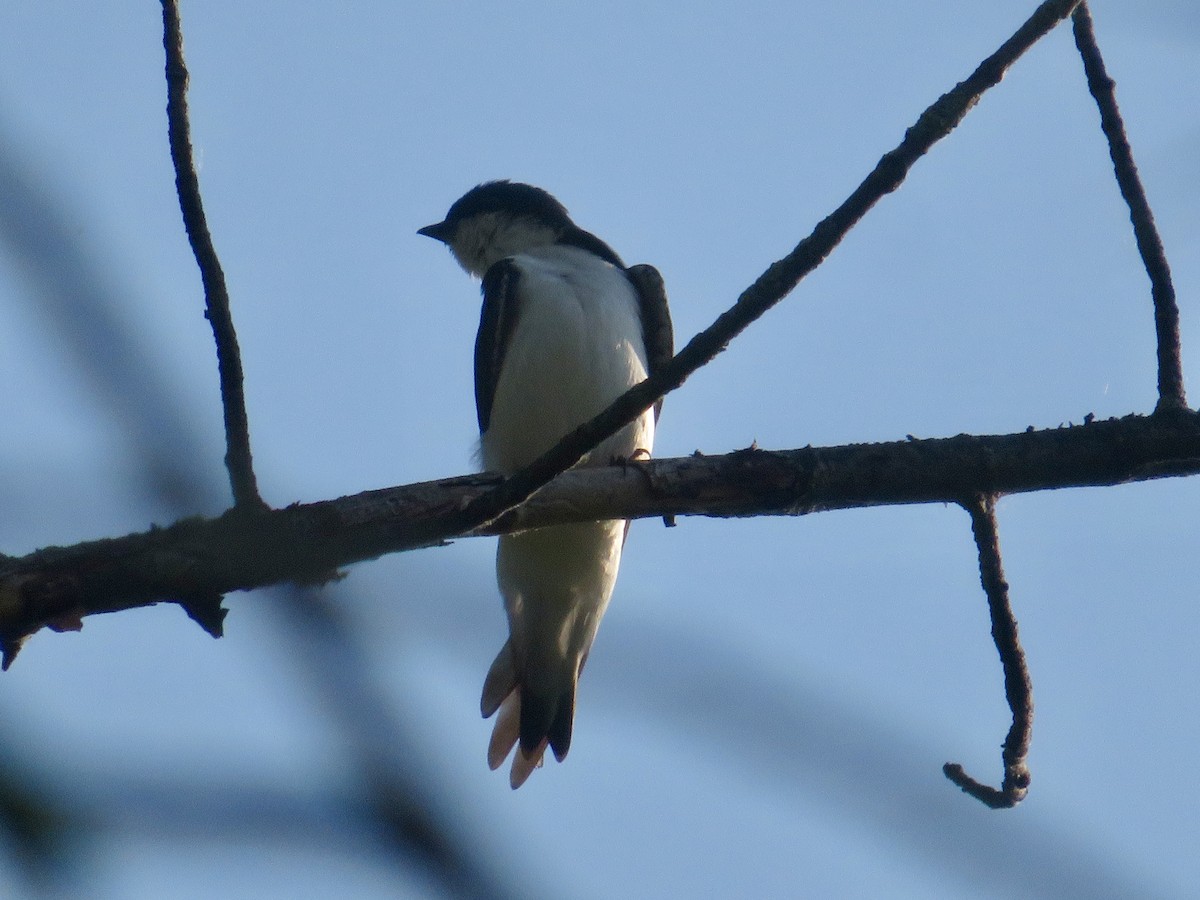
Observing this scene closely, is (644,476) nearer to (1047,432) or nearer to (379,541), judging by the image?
(379,541)

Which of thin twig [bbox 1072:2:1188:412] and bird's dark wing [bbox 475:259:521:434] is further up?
bird's dark wing [bbox 475:259:521:434]

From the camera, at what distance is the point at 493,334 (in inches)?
279

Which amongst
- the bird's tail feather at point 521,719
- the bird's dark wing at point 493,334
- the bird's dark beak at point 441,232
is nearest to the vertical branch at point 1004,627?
the bird's tail feather at point 521,719

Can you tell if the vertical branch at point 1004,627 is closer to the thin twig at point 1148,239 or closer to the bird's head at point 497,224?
the thin twig at point 1148,239

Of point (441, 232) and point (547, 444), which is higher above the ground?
point (441, 232)

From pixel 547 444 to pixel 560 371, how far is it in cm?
37

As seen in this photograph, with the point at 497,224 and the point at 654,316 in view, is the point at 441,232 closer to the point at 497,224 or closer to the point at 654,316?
the point at 497,224

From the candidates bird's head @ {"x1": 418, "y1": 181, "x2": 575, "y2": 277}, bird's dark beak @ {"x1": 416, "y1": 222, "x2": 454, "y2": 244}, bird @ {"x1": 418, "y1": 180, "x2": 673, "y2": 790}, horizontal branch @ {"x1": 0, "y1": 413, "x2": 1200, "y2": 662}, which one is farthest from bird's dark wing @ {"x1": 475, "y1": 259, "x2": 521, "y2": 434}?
horizontal branch @ {"x1": 0, "y1": 413, "x2": 1200, "y2": 662}

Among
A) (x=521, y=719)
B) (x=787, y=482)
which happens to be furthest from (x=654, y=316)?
(x=787, y=482)

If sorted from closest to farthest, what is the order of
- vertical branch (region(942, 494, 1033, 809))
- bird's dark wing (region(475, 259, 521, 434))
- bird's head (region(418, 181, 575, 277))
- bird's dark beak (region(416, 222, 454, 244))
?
1. vertical branch (region(942, 494, 1033, 809))
2. bird's dark wing (region(475, 259, 521, 434))
3. bird's head (region(418, 181, 575, 277))
4. bird's dark beak (region(416, 222, 454, 244))

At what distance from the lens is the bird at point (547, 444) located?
6.72 metres

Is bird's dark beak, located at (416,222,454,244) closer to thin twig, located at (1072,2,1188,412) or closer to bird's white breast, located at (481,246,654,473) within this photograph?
bird's white breast, located at (481,246,654,473)

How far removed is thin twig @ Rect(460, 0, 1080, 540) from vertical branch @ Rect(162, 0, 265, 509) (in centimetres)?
60

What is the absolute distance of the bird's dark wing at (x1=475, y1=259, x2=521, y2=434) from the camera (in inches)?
278
